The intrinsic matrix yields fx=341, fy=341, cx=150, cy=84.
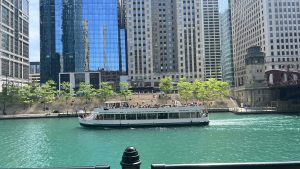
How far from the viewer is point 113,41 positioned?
650 ft

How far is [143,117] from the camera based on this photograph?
8450 centimetres

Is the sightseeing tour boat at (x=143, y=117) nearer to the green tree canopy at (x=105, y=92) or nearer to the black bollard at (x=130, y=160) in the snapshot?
the green tree canopy at (x=105, y=92)

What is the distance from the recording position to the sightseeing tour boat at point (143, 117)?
8381 cm

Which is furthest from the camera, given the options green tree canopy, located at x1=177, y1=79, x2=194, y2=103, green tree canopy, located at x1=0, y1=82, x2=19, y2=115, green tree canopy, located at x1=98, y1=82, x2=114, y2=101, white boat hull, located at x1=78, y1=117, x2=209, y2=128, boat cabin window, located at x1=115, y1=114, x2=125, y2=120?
green tree canopy, located at x1=98, y1=82, x2=114, y2=101

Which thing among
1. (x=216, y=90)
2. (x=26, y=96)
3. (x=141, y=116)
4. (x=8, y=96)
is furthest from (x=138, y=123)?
(x=8, y=96)

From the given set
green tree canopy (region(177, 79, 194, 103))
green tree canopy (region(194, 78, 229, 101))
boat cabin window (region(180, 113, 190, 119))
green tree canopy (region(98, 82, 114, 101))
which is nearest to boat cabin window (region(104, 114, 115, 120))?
boat cabin window (region(180, 113, 190, 119))

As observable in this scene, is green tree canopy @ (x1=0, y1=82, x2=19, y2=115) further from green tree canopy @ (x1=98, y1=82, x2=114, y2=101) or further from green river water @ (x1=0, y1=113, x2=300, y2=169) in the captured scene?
green river water @ (x1=0, y1=113, x2=300, y2=169)

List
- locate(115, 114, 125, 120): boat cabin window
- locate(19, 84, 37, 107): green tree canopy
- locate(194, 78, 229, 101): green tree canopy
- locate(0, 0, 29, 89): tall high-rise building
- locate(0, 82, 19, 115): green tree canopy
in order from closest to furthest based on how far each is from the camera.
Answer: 1. locate(115, 114, 125, 120): boat cabin window
2. locate(0, 82, 19, 115): green tree canopy
3. locate(19, 84, 37, 107): green tree canopy
4. locate(194, 78, 229, 101): green tree canopy
5. locate(0, 0, 29, 89): tall high-rise building

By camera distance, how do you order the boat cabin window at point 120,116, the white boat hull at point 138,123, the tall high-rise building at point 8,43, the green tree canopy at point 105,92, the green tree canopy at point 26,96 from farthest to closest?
the tall high-rise building at point 8,43, the green tree canopy at point 105,92, the green tree canopy at point 26,96, the boat cabin window at point 120,116, the white boat hull at point 138,123

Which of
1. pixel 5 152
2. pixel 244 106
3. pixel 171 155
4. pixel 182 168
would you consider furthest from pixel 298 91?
pixel 182 168

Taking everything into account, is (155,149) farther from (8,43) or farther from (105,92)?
(8,43)

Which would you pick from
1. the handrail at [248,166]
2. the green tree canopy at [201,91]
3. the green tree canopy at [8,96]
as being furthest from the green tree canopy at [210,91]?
the handrail at [248,166]

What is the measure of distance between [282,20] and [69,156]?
596 feet

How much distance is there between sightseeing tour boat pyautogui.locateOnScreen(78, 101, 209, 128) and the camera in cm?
8381
